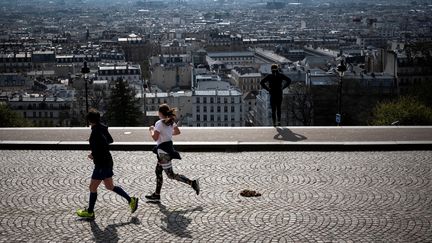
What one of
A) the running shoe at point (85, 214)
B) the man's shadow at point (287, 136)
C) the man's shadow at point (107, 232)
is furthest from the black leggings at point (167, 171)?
Answer: the man's shadow at point (287, 136)

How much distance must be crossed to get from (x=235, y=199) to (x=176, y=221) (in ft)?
4.87

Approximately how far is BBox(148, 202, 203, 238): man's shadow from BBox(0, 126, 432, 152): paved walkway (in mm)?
4794

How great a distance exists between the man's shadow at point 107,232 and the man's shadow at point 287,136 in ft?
21.8

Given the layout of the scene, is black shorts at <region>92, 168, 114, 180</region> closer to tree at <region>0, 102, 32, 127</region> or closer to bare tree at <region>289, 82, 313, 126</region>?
tree at <region>0, 102, 32, 127</region>

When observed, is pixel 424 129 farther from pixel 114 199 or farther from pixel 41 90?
pixel 41 90

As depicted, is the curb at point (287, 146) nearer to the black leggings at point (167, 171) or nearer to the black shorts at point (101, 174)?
the black leggings at point (167, 171)

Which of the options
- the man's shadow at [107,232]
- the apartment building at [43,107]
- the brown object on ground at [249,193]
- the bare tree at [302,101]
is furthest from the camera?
the apartment building at [43,107]

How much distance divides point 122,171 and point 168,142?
2.37 metres

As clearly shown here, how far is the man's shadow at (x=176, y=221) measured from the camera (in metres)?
10.5

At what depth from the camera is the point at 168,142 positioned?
1237 centimetres

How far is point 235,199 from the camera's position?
1216cm

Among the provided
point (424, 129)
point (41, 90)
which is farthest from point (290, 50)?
point (424, 129)

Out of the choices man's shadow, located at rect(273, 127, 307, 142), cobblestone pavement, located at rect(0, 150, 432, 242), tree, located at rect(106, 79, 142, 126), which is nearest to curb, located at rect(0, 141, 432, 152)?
cobblestone pavement, located at rect(0, 150, 432, 242)

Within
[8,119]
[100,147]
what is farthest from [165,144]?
[8,119]
